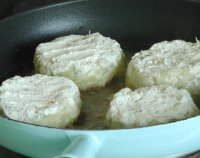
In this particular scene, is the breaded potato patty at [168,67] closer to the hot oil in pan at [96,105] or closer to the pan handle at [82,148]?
the hot oil in pan at [96,105]

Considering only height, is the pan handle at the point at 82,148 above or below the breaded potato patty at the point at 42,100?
above

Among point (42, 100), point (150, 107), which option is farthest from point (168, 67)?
point (42, 100)

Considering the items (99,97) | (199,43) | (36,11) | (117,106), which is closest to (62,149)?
(117,106)

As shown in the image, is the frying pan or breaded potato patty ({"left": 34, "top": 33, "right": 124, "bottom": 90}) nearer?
breaded potato patty ({"left": 34, "top": 33, "right": 124, "bottom": 90})

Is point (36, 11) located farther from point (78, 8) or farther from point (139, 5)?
point (139, 5)

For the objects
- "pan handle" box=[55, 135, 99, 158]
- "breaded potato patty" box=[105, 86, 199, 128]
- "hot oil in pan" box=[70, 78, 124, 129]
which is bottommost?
"hot oil in pan" box=[70, 78, 124, 129]

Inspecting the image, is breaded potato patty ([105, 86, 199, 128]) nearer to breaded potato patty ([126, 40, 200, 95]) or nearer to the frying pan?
breaded potato patty ([126, 40, 200, 95])

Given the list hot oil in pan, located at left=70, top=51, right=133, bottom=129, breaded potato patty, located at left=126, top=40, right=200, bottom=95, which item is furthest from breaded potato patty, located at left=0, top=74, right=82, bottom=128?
breaded potato patty, located at left=126, top=40, right=200, bottom=95

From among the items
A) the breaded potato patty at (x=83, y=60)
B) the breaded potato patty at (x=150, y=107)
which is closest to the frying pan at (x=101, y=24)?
the breaded potato patty at (x=83, y=60)

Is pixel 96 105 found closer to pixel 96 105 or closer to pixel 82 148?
pixel 96 105
